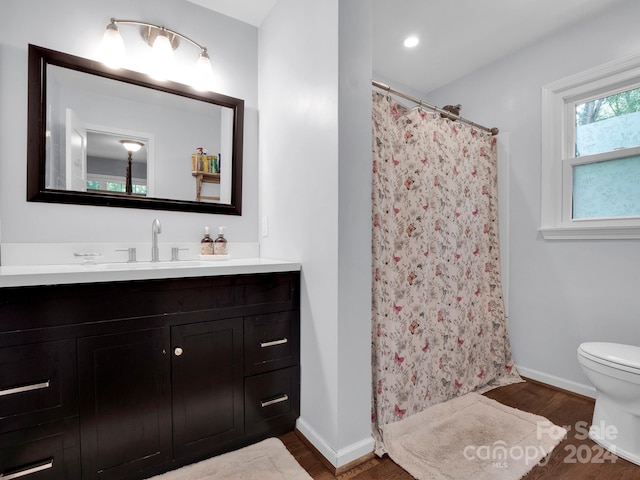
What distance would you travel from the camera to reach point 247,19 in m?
2.06

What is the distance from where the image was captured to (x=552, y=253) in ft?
7.20

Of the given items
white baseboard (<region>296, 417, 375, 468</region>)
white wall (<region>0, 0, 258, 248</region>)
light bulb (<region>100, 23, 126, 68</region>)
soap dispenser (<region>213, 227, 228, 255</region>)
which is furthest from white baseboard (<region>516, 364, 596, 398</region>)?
light bulb (<region>100, 23, 126, 68</region>)

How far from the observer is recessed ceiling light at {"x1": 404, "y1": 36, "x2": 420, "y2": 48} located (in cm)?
225

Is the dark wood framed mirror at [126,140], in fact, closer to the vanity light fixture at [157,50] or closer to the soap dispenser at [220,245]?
the vanity light fixture at [157,50]

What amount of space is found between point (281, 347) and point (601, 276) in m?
2.03

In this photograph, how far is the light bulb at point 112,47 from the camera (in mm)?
1621

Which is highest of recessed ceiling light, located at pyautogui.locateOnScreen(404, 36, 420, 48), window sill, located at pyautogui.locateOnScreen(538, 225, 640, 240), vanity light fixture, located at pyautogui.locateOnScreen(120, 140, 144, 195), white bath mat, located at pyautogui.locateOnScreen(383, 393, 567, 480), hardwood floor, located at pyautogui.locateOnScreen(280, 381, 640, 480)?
recessed ceiling light, located at pyautogui.locateOnScreen(404, 36, 420, 48)

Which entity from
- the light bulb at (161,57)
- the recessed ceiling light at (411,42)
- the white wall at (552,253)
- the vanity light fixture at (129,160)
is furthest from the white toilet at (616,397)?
the light bulb at (161,57)

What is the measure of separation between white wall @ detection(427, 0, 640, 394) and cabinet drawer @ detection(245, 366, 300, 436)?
5.93ft

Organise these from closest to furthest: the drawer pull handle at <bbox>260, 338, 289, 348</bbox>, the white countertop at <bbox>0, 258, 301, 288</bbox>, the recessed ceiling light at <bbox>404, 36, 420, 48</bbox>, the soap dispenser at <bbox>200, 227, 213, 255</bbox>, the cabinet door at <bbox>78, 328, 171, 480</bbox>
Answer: the white countertop at <bbox>0, 258, 301, 288</bbox> → the cabinet door at <bbox>78, 328, 171, 480</bbox> → the drawer pull handle at <bbox>260, 338, 289, 348</bbox> → the soap dispenser at <bbox>200, 227, 213, 255</bbox> → the recessed ceiling light at <bbox>404, 36, 420, 48</bbox>

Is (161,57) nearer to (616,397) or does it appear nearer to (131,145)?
(131,145)

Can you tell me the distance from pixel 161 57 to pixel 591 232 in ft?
9.25

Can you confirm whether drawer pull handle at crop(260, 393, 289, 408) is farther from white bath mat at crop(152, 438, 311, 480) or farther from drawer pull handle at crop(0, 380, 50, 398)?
drawer pull handle at crop(0, 380, 50, 398)

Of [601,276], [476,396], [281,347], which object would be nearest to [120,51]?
[281,347]
